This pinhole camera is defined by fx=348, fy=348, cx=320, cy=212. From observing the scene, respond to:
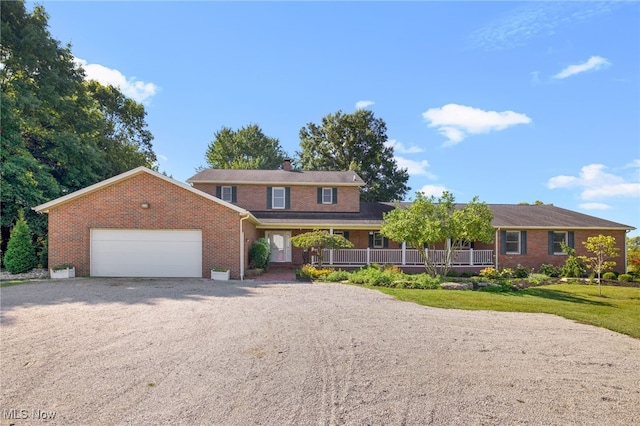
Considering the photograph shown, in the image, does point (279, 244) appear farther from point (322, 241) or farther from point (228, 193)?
point (322, 241)

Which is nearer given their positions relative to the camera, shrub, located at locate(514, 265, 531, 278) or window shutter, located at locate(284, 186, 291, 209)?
shrub, located at locate(514, 265, 531, 278)

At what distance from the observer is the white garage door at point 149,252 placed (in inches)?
565

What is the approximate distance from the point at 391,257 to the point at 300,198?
6560 mm

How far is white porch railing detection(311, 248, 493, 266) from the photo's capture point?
18406 mm

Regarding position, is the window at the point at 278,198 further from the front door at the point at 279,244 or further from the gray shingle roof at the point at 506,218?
the front door at the point at 279,244

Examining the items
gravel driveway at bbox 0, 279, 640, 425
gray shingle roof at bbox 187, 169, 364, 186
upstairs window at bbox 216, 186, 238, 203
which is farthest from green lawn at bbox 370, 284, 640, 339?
upstairs window at bbox 216, 186, 238, 203

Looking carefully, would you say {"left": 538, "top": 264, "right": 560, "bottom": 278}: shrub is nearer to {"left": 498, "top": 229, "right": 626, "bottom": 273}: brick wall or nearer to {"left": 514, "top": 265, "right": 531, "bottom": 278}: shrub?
{"left": 498, "top": 229, "right": 626, "bottom": 273}: brick wall

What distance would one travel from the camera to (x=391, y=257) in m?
18.6

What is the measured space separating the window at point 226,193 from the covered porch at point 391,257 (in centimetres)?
660

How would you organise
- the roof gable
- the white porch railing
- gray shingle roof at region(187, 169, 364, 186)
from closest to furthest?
the roof gable
the white porch railing
gray shingle roof at region(187, 169, 364, 186)

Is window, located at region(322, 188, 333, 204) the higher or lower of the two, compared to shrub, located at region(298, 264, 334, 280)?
higher

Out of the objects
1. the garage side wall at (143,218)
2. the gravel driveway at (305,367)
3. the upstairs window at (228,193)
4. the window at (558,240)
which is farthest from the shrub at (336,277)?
the window at (558,240)

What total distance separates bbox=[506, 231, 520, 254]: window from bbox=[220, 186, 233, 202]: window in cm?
1624
